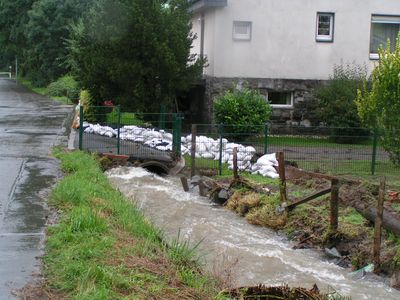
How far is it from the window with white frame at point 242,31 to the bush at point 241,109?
103 inches

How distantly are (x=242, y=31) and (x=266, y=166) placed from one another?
25.9 feet

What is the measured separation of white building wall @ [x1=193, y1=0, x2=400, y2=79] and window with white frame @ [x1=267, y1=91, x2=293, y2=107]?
2.41 ft

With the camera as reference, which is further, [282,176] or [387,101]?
[387,101]

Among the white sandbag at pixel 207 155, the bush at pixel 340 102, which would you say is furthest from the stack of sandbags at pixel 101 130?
the bush at pixel 340 102

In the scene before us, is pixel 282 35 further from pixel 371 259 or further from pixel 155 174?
pixel 371 259

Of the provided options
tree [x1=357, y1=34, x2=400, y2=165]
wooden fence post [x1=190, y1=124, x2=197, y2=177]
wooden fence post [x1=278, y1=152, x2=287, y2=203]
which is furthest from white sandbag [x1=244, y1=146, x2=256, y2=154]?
wooden fence post [x1=278, y1=152, x2=287, y2=203]

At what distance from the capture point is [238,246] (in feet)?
33.3

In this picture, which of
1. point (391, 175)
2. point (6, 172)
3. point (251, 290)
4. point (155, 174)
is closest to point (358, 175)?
point (391, 175)

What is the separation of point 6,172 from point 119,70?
875 centimetres

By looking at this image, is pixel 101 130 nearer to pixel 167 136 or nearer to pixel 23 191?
pixel 167 136

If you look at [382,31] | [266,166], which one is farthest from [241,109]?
[382,31]

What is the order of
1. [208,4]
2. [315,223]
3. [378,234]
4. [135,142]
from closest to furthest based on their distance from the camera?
[378,234]
[315,223]
[135,142]
[208,4]

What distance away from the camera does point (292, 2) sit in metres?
22.5

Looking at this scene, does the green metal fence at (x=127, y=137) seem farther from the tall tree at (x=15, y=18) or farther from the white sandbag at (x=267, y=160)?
the tall tree at (x=15, y=18)
